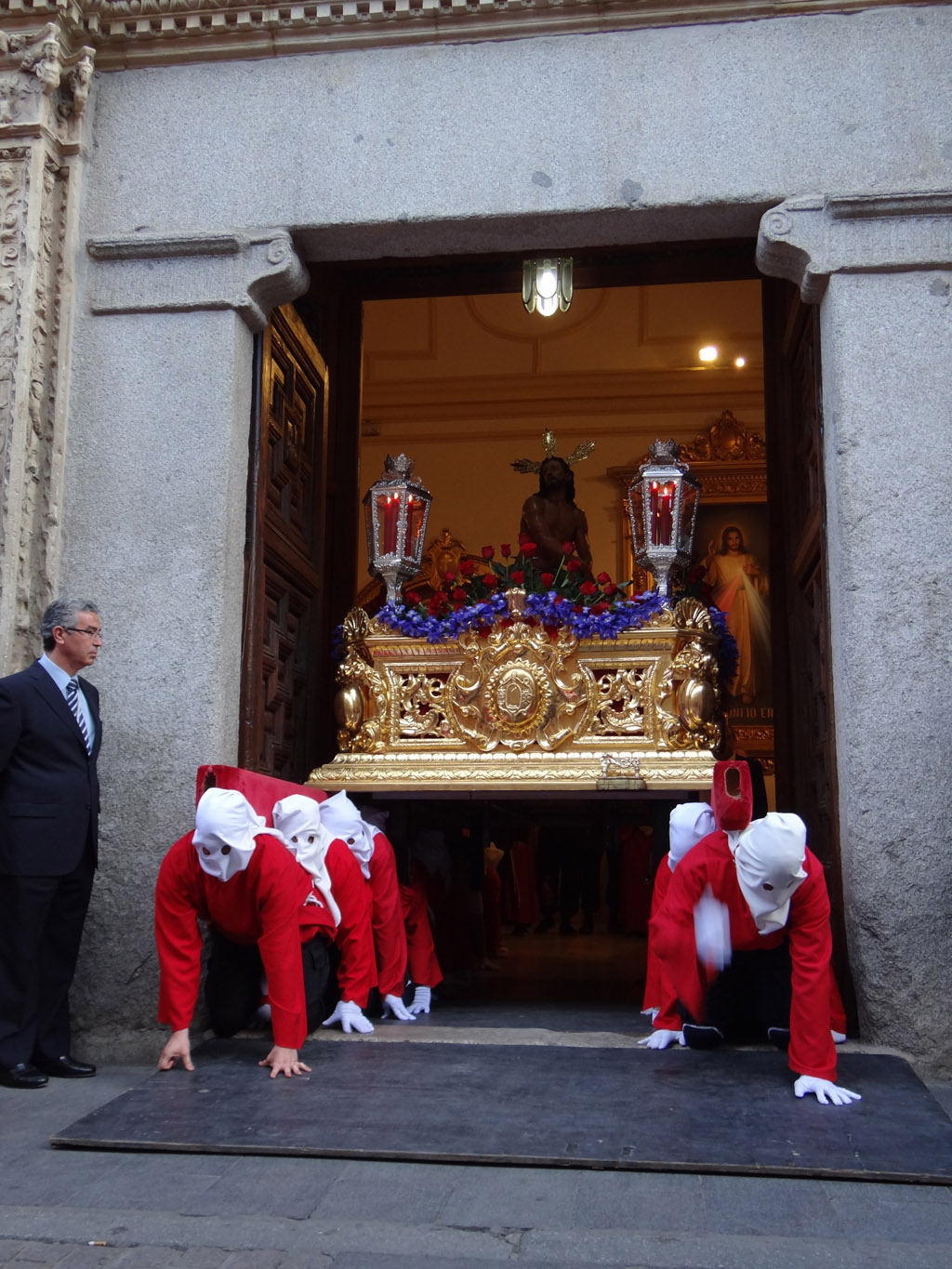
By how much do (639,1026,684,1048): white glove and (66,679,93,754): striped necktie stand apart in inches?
103

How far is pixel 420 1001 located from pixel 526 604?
2.10m

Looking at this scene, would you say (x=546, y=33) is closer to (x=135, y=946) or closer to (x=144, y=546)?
(x=144, y=546)

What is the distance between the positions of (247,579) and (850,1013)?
3424mm

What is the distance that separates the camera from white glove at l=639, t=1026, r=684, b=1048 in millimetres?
4957

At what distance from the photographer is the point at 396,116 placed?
6.12m

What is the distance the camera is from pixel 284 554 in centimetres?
670

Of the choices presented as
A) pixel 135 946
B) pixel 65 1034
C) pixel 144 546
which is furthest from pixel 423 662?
pixel 65 1034

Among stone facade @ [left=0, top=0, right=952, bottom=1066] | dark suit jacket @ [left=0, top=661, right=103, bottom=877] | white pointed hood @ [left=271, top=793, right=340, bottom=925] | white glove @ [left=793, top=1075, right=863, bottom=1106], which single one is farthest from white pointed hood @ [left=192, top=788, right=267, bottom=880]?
white glove @ [left=793, top=1075, right=863, bottom=1106]

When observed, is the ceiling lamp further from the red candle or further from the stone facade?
the red candle

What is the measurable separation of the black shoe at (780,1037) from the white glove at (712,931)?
38 centimetres

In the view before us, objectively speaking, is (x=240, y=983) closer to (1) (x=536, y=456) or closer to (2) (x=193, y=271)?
(2) (x=193, y=271)

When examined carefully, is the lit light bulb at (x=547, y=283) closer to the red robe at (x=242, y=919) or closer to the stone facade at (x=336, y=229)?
the stone facade at (x=336, y=229)

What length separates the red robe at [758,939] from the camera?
4.25m

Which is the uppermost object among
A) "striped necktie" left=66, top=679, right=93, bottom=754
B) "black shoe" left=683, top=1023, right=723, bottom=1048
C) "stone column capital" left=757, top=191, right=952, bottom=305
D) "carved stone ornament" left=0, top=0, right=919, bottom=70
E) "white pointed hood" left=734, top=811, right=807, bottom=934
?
"carved stone ornament" left=0, top=0, right=919, bottom=70
